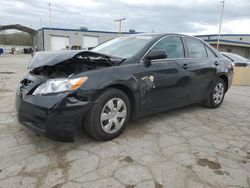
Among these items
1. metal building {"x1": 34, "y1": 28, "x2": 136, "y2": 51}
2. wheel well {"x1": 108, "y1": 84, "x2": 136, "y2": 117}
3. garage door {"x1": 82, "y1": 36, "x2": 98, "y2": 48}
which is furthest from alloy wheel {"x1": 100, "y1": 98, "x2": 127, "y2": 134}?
garage door {"x1": 82, "y1": 36, "x2": 98, "y2": 48}

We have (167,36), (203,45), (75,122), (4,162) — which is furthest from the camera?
(203,45)

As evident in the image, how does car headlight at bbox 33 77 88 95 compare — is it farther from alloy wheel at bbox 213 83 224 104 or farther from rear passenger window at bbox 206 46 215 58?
alloy wheel at bbox 213 83 224 104

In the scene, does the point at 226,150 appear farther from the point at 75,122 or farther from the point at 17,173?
the point at 17,173

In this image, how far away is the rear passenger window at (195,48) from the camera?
14.1 ft

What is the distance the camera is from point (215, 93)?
16.3 ft

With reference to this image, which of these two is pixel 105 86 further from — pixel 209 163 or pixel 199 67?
pixel 199 67

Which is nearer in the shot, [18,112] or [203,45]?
[18,112]

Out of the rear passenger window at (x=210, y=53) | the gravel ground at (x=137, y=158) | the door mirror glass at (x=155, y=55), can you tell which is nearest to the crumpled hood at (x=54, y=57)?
the door mirror glass at (x=155, y=55)

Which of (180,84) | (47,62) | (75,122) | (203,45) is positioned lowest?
(75,122)

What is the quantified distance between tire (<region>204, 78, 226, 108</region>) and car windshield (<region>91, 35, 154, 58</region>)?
1986 millimetres

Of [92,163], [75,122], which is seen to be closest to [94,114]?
[75,122]

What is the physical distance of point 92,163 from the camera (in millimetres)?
2494

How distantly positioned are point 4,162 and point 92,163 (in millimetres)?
936

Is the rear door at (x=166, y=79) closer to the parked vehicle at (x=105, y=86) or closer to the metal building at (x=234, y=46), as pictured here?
the parked vehicle at (x=105, y=86)
